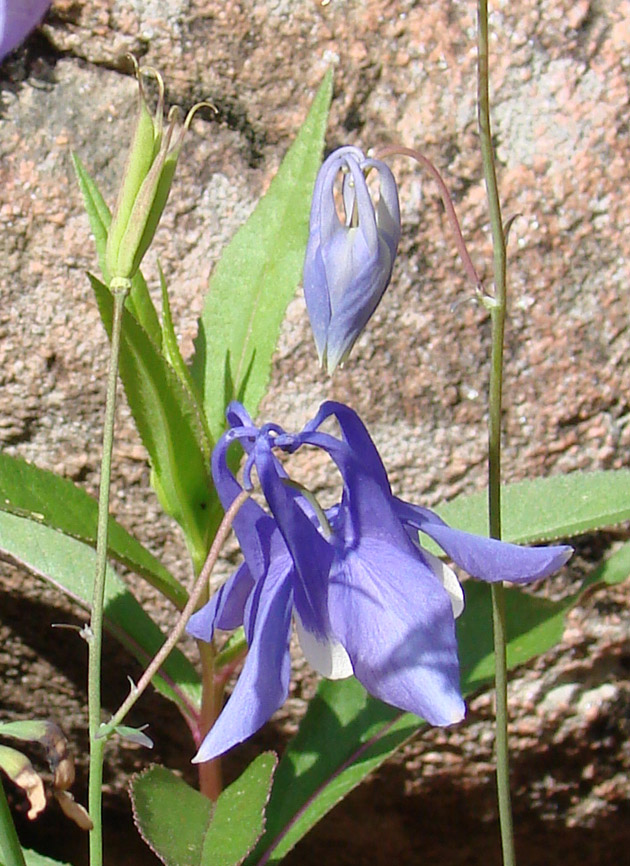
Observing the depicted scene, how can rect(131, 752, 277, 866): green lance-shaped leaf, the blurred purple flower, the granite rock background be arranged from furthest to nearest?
the granite rock background < rect(131, 752, 277, 866): green lance-shaped leaf < the blurred purple flower

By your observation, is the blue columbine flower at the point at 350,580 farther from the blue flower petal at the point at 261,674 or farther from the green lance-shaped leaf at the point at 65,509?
the green lance-shaped leaf at the point at 65,509

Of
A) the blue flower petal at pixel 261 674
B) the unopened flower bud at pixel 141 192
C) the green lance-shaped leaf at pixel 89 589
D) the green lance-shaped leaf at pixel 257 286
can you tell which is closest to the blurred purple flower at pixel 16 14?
the unopened flower bud at pixel 141 192

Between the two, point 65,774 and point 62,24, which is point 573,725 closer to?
point 65,774

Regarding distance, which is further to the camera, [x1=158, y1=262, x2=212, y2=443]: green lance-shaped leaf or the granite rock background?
the granite rock background

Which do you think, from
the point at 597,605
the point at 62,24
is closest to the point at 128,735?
the point at 597,605

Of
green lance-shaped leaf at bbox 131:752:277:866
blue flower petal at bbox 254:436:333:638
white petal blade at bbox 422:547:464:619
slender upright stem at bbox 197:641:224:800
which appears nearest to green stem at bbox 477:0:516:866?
white petal blade at bbox 422:547:464:619

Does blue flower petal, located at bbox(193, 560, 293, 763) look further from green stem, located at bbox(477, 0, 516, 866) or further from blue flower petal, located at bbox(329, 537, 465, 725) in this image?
green stem, located at bbox(477, 0, 516, 866)

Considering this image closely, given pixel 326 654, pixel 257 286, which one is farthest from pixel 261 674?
pixel 257 286
